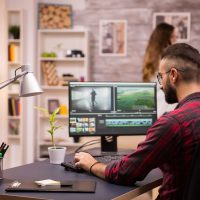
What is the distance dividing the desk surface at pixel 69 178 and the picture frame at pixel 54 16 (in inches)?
158

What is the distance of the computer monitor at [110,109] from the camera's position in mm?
2844

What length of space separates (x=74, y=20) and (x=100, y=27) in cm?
38

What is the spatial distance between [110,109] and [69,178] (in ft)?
2.86

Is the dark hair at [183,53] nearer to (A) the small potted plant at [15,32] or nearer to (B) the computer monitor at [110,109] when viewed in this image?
(B) the computer monitor at [110,109]

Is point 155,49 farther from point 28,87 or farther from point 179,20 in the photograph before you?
point 28,87

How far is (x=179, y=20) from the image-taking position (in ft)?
19.9

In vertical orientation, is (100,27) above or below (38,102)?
above

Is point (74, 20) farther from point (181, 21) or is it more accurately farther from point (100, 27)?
point (181, 21)

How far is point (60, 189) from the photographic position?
185 cm

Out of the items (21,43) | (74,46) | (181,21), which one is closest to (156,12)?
(181,21)

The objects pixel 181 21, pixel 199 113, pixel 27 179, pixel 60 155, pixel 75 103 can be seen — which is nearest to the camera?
pixel 199 113

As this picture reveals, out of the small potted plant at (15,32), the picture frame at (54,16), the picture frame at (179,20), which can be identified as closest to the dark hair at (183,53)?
the picture frame at (179,20)

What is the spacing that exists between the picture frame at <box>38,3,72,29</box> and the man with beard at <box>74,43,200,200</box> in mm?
4401

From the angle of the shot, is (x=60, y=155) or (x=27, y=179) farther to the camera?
(x=60, y=155)
